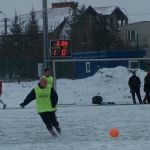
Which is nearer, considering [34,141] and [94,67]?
[34,141]

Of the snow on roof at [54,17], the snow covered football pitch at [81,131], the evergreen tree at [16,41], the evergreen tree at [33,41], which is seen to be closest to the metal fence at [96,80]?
the snow covered football pitch at [81,131]

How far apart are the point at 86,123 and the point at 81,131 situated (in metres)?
2.32

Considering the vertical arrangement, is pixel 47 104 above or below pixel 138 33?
below

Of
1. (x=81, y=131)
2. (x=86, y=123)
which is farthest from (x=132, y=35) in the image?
(x=81, y=131)

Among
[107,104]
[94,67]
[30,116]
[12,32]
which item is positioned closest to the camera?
[30,116]

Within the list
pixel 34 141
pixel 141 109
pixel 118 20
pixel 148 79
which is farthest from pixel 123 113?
pixel 118 20

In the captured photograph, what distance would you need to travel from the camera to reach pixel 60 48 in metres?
28.2

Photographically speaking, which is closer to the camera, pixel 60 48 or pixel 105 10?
pixel 60 48

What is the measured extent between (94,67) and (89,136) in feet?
71.5

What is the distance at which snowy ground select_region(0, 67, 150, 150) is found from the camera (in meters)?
14.5

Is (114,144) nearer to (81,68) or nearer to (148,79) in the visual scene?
(148,79)

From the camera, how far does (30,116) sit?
22797 mm

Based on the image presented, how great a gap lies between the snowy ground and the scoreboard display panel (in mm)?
3060

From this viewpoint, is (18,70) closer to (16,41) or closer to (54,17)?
(16,41)
